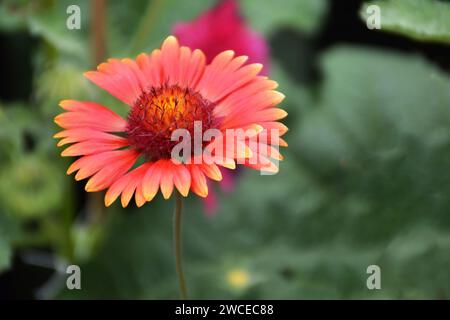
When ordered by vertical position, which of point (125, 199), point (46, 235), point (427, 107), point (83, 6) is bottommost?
point (125, 199)

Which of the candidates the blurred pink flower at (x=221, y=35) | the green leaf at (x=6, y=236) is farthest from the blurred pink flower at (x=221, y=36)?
the green leaf at (x=6, y=236)

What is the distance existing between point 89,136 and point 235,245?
380 mm

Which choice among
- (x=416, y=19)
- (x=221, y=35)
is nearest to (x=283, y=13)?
(x=221, y=35)

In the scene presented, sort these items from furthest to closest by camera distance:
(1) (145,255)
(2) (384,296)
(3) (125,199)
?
(1) (145,255) → (2) (384,296) → (3) (125,199)

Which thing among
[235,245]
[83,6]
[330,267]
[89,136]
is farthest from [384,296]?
[83,6]

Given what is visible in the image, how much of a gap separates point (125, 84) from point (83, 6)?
376 millimetres

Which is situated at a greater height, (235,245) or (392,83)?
(392,83)

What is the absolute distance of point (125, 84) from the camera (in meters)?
0.47

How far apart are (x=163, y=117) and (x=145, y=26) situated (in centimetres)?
33

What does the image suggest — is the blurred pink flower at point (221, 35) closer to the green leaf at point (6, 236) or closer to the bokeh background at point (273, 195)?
the bokeh background at point (273, 195)

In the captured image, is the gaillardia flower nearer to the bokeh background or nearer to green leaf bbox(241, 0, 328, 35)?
the bokeh background

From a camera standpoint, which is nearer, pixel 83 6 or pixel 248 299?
pixel 248 299

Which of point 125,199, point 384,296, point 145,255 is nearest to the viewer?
point 125,199
